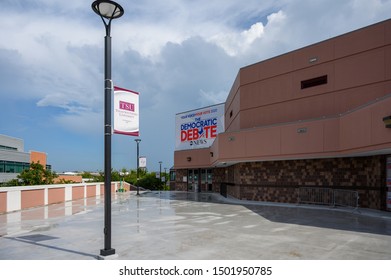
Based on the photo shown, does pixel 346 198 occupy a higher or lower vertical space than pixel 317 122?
lower

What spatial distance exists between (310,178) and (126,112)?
52.2 ft

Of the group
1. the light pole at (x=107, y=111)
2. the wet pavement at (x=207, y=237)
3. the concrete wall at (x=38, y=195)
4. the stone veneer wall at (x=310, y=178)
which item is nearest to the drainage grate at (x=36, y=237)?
the wet pavement at (x=207, y=237)

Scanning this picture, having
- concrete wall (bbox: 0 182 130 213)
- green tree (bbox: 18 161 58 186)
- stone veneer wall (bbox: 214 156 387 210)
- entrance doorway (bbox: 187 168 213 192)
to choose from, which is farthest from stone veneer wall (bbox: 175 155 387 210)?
green tree (bbox: 18 161 58 186)

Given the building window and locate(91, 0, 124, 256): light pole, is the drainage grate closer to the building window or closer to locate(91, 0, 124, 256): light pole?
locate(91, 0, 124, 256): light pole

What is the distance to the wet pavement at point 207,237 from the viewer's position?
8.08 m

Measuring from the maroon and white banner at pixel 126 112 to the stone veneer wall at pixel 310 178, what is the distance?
48.6ft

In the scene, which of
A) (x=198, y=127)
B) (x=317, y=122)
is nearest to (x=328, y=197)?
(x=317, y=122)

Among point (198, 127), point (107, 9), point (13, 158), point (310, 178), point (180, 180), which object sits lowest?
point (180, 180)

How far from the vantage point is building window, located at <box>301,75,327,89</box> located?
20375 mm

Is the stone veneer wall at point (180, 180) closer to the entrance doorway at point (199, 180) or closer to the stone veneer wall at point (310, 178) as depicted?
the entrance doorway at point (199, 180)

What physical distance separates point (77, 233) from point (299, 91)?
677 inches

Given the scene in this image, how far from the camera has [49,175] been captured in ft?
103

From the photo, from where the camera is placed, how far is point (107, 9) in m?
7.58

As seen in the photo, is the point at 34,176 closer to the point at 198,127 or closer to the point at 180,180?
the point at 180,180
